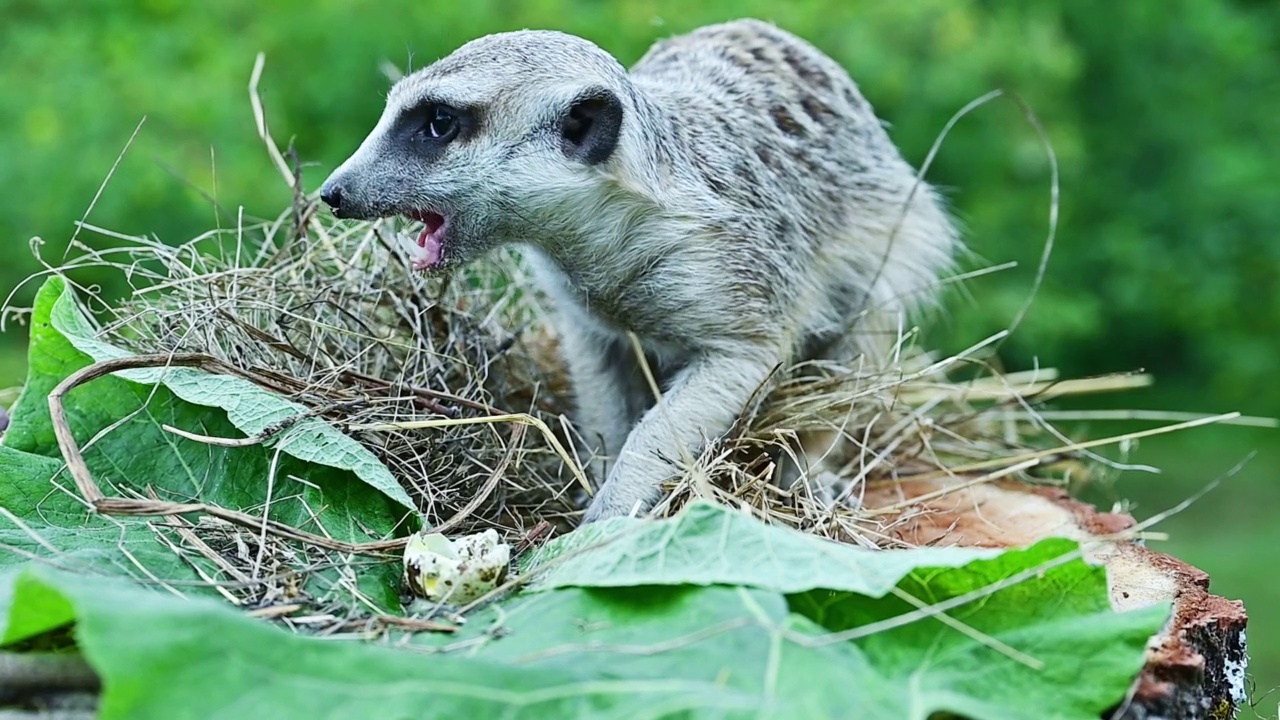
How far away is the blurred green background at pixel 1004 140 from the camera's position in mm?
5719

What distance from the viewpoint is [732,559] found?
2041 mm

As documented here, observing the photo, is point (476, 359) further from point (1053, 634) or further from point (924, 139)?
point (924, 139)

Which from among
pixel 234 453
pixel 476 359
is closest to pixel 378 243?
pixel 476 359

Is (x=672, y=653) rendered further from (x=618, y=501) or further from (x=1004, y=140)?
(x=1004, y=140)

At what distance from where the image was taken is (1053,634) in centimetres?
202

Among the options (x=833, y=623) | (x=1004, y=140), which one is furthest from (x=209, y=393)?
(x=1004, y=140)

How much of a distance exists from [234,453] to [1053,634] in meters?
1.69

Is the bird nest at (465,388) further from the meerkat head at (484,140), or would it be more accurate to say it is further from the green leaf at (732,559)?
the green leaf at (732,559)

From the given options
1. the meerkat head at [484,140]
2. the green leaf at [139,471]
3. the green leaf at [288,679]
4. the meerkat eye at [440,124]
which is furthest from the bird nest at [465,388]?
the green leaf at [288,679]

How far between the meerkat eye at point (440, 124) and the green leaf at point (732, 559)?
105 centimetres

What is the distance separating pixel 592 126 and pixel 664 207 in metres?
0.30

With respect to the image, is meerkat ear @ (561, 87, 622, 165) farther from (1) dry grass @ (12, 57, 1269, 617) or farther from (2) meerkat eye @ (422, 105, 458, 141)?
(1) dry grass @ (12, 57, 1269, 617)

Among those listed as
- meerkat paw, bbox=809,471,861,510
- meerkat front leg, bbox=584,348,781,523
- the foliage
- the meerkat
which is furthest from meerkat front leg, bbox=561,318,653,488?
the foliage

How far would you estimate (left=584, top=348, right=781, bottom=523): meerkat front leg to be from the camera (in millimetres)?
2848
